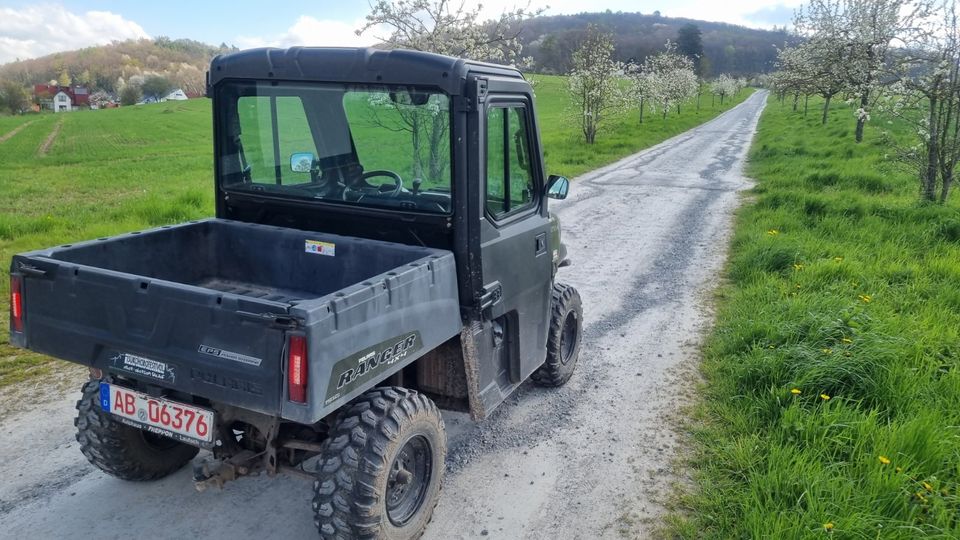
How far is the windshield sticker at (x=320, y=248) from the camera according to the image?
3838mm

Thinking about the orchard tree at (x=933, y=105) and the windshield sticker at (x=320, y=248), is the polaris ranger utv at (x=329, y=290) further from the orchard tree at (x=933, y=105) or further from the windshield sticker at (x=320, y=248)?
the orchard tree at (x=933, y=105)

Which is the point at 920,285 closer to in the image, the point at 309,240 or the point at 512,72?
the point at 512,72

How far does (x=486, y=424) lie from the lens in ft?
14.9

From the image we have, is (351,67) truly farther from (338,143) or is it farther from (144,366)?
(144,366)

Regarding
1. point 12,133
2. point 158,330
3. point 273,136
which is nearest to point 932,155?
point 273,136

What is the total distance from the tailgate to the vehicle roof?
4.67 ft

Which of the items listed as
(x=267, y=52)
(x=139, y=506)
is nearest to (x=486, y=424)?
(x=139, y=506)

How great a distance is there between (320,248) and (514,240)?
111 centimetres

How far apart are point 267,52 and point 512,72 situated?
1.39 meters

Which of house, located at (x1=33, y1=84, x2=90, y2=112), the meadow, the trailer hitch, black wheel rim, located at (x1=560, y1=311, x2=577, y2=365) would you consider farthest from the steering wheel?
house, located at (x1=33, y1=84, x2=90, y2=112)

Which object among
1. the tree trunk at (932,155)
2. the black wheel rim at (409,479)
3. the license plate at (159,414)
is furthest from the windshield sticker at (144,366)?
the tree trunk at (932,155)

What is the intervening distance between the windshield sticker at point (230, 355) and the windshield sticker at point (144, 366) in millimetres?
210

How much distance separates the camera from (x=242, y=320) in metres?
2.69

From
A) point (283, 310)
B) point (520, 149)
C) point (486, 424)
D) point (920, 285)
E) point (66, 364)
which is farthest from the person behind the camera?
point (920, 285)
